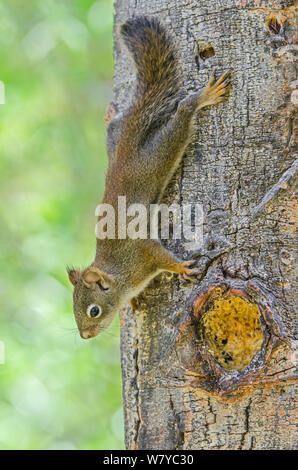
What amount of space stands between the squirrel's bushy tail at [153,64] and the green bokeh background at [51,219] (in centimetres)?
204

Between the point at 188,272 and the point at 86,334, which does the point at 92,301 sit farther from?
the point at 188,272

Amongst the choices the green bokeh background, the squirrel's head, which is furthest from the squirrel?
the green bokeh background

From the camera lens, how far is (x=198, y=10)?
7.71ft

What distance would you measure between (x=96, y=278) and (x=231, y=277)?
905 millimetres

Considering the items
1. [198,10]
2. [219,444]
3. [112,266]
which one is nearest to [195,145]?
[198,10]

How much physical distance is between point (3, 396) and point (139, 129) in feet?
8.48

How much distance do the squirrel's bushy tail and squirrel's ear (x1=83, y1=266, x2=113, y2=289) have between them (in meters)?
0.69

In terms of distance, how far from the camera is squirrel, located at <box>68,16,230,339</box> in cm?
243

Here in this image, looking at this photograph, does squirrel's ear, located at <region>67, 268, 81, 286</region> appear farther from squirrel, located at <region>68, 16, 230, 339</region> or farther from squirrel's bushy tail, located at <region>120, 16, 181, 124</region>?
squirrel's bushy tail, located at <region>120, 16, 181, 124</region>

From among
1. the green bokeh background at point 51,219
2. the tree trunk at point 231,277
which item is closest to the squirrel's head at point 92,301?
the tree trunk at point 231,277

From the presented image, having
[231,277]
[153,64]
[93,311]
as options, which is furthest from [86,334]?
[153,64]

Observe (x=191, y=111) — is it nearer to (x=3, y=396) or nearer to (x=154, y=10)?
(x=154, y=10)
